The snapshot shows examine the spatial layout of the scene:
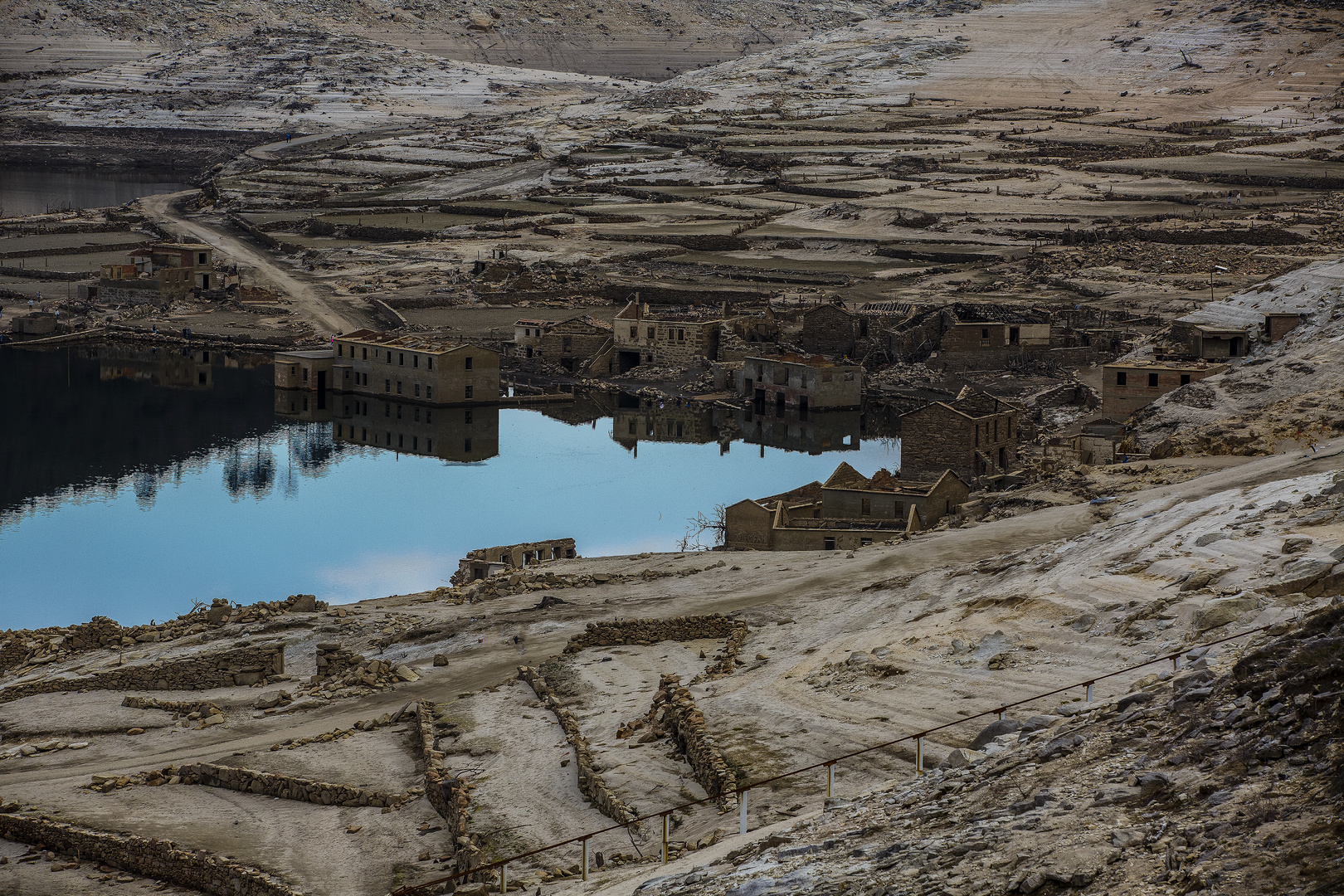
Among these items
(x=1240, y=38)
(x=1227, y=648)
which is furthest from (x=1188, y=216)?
(x=1227, y=648)

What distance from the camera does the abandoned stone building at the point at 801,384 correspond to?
55812 millimetres

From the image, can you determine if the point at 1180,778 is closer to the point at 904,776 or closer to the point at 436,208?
the point at 904,776

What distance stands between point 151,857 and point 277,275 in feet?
220

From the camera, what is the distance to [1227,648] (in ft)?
44.5

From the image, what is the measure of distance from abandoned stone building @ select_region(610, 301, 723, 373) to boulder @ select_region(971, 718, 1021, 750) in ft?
158

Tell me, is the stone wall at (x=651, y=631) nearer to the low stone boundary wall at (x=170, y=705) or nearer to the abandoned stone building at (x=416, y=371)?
the low stone boundary wall at (x=170, y=705)

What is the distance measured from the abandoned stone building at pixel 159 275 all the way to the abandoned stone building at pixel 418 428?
754 inches

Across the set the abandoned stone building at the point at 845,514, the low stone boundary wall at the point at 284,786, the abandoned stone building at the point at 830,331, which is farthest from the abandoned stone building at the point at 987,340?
the low stone boundary wall at the point at 284,786

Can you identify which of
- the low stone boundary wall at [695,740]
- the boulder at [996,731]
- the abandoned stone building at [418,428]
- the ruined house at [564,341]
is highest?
the boulder at [996,731]

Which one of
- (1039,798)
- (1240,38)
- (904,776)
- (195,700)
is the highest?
(1240,38)

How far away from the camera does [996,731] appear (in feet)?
43.6

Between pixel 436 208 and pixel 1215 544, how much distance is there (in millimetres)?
86119

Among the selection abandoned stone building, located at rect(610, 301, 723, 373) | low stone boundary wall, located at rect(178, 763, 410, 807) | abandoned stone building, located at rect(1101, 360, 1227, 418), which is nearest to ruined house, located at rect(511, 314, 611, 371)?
abandoned stone building, located at rect(610, 301, 723, 373)

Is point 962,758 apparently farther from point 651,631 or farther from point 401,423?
point 401,423
